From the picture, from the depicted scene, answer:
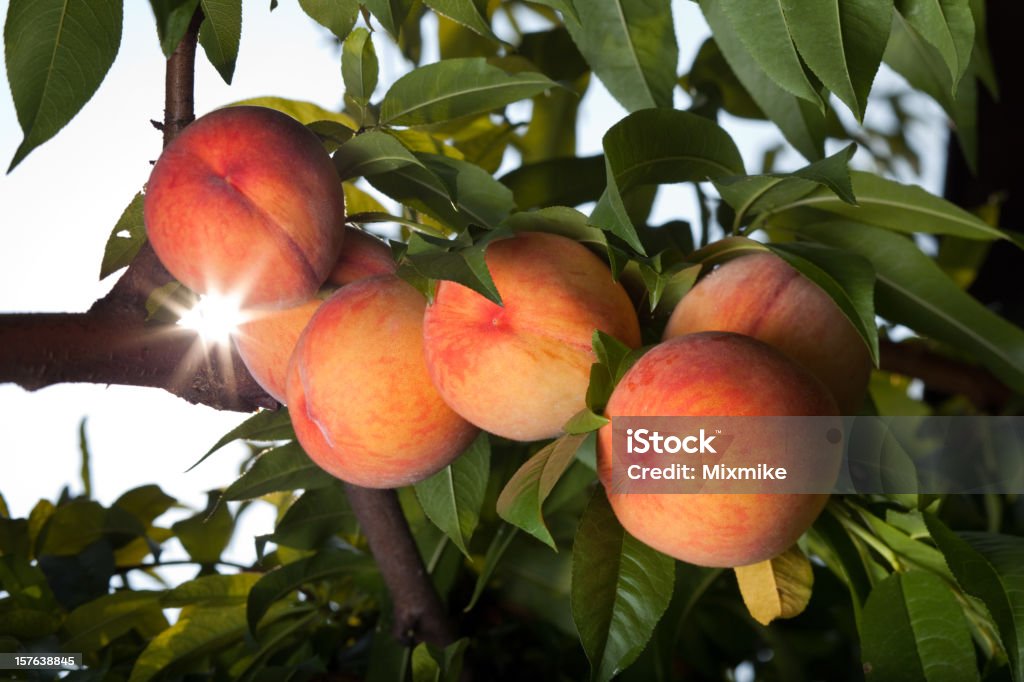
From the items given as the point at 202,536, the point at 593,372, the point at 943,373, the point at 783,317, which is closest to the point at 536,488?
the point at 593,372

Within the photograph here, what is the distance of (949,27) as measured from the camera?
1.70ft

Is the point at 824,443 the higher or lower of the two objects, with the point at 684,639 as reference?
higher

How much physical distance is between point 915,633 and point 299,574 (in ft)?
1.46

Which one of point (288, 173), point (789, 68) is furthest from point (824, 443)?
point (288, 173)

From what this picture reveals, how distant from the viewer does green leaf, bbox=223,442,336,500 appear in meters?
0.69

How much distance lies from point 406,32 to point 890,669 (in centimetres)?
79

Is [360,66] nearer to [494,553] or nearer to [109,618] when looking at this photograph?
[494,553]

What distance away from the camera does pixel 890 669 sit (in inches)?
21.8

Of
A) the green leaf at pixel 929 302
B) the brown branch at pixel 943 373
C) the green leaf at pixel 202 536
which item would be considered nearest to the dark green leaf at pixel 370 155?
the green leaf at pixel 929 302

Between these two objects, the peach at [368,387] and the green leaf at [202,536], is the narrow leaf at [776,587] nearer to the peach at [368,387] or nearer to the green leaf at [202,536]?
the peach at [368,387]

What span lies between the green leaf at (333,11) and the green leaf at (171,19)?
0.20ft

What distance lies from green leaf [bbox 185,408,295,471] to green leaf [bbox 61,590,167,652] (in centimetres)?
19

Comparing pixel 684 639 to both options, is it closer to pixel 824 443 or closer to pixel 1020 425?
pixel 1020 425

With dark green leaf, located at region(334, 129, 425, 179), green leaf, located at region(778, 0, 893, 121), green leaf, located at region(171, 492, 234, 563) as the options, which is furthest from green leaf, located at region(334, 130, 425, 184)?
green leaf, located at region(171, 492, 234, 563)
